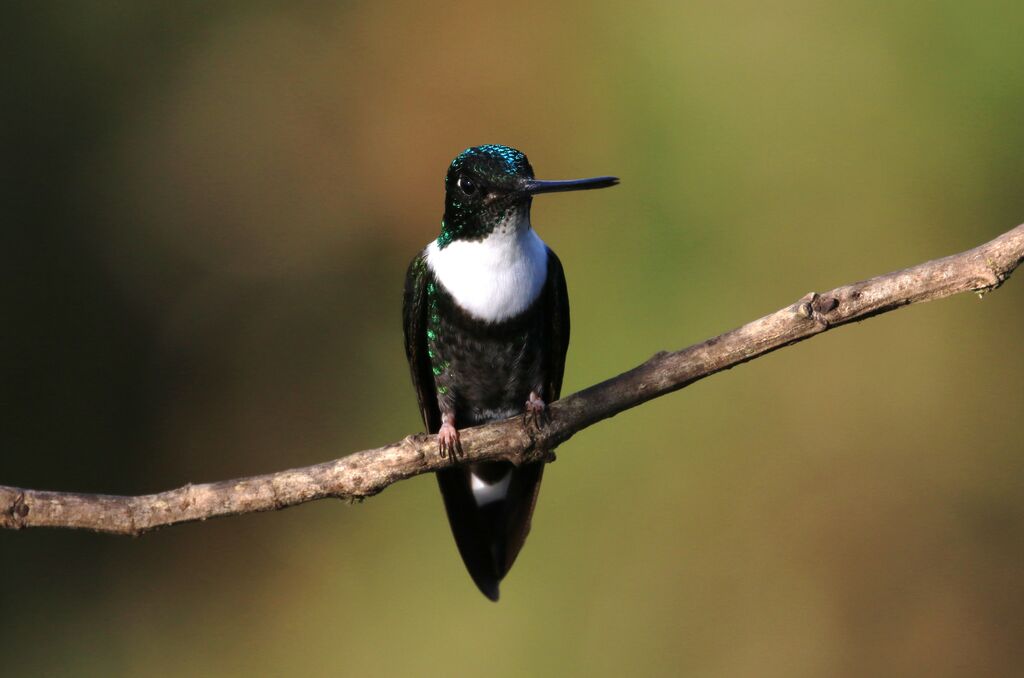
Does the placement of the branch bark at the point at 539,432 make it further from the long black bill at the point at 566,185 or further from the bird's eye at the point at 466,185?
the bird's eye at the point at 466,185

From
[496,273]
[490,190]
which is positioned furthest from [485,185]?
[496,273]

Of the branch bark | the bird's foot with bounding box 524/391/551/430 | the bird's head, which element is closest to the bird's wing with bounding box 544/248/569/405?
the bird's head

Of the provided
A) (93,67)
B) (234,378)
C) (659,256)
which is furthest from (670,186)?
(93,67)

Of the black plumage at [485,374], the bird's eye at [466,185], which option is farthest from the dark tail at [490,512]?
the bird's eye at [466,185]

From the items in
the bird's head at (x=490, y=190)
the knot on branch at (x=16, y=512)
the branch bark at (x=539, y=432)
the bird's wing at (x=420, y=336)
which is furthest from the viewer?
the bird's wing at (x=420, y=336)

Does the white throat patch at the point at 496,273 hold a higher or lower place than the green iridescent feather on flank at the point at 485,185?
lower

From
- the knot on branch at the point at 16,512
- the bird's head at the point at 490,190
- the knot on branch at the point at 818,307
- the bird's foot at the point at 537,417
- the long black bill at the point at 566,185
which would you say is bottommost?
the knot on branch at the point at 818,307
